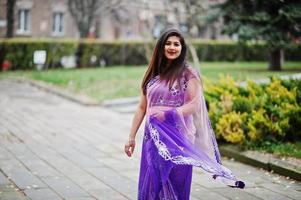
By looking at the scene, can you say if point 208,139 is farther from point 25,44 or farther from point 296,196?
point 25,44

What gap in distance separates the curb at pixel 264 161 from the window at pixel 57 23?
32940mm

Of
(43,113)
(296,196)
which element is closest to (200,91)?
(296,196)

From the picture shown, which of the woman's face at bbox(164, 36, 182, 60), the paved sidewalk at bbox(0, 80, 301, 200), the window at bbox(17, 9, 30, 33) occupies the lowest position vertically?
the paved sidewalk at bbox(0, 80, 301, 200)

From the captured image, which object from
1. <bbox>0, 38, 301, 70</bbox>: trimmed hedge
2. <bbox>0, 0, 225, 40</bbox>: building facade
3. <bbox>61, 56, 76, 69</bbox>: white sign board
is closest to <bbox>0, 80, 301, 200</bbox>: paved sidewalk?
<bbox>0, 38, 301, 70</bbox>: trimmed hedge

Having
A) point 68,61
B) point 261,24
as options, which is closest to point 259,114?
point 261,24

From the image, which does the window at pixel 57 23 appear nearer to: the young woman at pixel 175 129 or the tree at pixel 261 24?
the tree at pixel 261 24

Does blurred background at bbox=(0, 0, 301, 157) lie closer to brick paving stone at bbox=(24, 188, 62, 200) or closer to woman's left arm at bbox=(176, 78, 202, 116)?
brick paving stone at bbox=(24, 188, 62, 200)

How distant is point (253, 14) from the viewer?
18.8m

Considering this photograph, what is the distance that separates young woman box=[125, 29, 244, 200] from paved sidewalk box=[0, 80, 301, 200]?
61.6 inches

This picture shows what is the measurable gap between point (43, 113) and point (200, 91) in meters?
8.65

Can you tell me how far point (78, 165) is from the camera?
744cm

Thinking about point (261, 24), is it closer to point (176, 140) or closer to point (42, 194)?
point (42, 194)

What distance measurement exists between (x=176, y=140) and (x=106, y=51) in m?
23.5

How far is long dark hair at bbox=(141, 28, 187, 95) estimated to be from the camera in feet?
14.5
